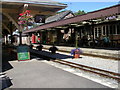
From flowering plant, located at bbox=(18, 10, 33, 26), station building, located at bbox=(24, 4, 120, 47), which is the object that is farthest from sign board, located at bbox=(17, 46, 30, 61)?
station building, located at bbox=(24, 4, 120, 47)

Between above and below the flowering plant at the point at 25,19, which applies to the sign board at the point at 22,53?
below

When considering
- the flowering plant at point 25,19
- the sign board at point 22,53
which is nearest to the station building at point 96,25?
the sign board at point 22,53

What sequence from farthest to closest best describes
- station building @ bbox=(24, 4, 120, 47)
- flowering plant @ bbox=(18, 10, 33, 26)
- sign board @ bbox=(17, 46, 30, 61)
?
station building @ bbox=(24, 4, 120, 47) < sign board @ bbox=(17, 46, 30, 61) < flowering plant @ bbox=(18, 10, 33, 26)

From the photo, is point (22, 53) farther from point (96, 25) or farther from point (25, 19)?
point (96, 25)

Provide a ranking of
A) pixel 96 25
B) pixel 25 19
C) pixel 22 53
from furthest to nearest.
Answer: pixel 96 25 → pixel 22 53 → pixel 25 19

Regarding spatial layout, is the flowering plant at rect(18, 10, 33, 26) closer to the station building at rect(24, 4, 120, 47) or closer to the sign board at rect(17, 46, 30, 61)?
the sign board at rect(17, 46, 30, 61)

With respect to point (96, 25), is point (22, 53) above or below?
below

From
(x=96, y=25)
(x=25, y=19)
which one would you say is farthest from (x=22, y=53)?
(x=96, y=25)

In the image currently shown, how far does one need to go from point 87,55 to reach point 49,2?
5.68 metres

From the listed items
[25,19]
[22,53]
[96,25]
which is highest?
[96,25]

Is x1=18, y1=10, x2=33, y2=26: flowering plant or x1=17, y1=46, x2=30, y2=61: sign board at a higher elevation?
x1=18, y1=10, x2=33, y2=26: flowering plant

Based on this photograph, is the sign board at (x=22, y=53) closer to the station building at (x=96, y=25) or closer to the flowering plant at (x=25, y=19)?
the flowering plant at (x=25, y=19)

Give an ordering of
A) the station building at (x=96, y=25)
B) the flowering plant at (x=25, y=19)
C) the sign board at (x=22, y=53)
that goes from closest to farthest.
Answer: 1. the flowering plant at (x=25, y=19)
2. the sign board at (x=22, y=53)
3. the station building at (x=96, y=25)

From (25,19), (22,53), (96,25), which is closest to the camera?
(25,19)
